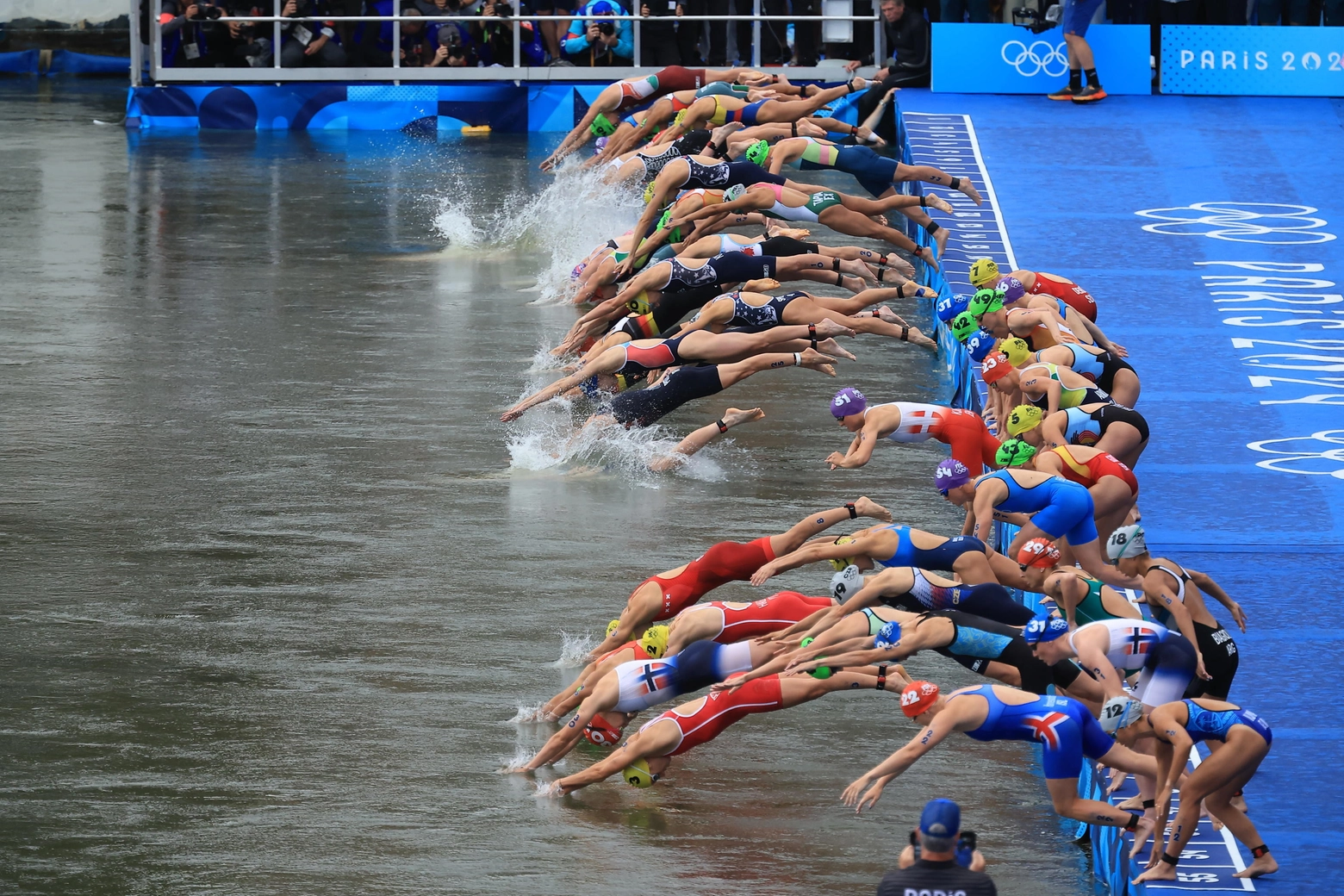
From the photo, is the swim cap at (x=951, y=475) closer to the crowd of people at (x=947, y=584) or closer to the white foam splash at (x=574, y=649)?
the crowd of people at (x=947, y=584)

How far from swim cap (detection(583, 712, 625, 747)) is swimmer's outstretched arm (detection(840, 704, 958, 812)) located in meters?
1.73

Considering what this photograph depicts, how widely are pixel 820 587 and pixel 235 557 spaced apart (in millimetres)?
3812

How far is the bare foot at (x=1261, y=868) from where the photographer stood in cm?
716

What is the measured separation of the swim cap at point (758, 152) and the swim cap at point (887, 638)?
8.63 m

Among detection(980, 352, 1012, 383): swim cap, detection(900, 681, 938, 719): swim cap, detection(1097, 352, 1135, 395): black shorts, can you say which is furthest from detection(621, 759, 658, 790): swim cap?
detection(1097, 352, 1135, 395): black shorts

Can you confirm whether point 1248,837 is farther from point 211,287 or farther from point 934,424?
point 211,287

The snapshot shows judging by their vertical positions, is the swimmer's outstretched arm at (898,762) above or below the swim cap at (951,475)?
below

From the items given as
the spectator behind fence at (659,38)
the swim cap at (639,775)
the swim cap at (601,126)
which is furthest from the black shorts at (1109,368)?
the spectator behind fence at (659,38)

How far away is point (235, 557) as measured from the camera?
38.7 ft

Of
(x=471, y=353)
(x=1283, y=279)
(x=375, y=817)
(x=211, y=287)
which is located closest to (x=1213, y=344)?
(x=1283, y=279)

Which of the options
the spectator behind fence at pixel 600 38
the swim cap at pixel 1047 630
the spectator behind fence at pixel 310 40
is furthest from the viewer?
the spectator behind fence at pixel 310 40

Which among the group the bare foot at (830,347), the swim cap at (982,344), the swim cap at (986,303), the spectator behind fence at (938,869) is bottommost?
the spectator behind fence at (938,869)

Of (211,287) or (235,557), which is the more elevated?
(211,287)

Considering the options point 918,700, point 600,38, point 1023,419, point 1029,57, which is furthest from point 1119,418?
point 600,38
